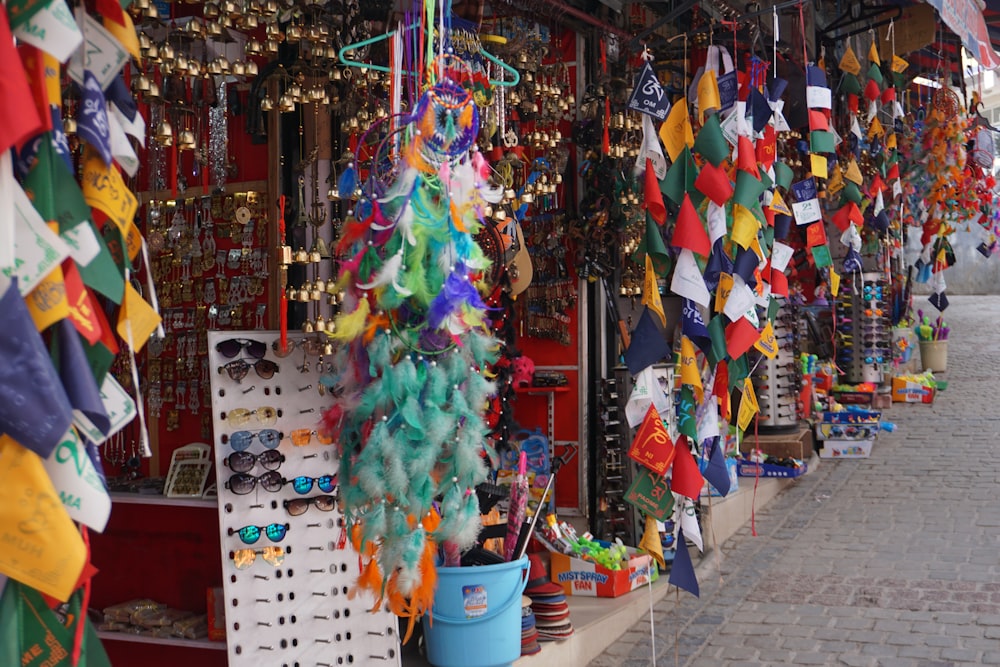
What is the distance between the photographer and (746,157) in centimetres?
435

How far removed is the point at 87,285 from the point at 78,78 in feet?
1.38

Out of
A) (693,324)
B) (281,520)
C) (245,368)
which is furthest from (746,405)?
(245,368)

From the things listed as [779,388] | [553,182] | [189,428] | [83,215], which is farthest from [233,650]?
[779,388]

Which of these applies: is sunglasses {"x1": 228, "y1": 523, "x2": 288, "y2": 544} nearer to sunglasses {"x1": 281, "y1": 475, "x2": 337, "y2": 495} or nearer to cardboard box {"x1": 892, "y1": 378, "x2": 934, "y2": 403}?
sunglasses {"x1": 281, "y1": 475, "x2": 337, "y2": 495}

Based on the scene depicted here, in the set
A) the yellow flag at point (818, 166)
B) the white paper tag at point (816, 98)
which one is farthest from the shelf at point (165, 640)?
the white paper tag at point (816, 98)

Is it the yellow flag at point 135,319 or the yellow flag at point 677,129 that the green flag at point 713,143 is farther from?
the yellow flag at point 135,319

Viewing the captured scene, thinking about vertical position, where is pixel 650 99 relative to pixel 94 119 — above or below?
above

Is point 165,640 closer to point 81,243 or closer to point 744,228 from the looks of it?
point 81,243

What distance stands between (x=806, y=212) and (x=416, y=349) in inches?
115

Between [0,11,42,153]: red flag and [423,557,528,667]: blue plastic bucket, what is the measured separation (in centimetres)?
294

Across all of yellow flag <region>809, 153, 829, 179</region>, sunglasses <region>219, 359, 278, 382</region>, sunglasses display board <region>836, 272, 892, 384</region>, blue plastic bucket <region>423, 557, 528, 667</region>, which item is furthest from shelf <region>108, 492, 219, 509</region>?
sunglasses display board <region>836, 272, 892, 384</region>

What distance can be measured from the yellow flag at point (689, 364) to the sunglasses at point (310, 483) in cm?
152

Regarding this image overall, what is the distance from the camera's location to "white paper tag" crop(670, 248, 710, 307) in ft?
14.0

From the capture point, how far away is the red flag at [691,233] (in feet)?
13.9
